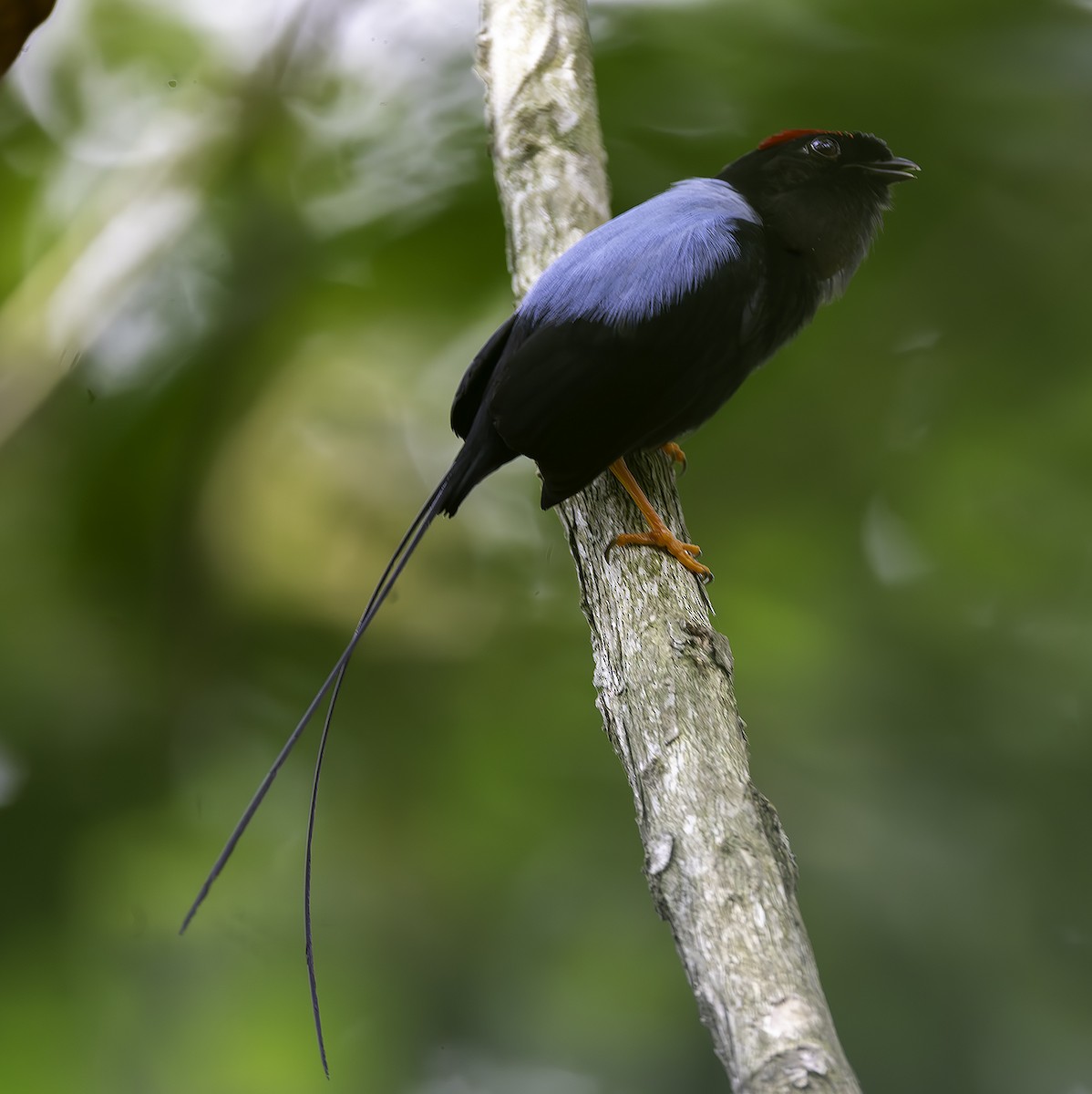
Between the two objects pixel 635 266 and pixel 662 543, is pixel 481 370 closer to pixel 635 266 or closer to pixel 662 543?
pixel 635 266

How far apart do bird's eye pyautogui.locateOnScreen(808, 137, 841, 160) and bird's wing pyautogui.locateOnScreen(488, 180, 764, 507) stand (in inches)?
16.0

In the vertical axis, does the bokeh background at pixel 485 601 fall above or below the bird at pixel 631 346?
below

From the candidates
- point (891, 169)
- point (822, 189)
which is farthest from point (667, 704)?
point (891, 169)

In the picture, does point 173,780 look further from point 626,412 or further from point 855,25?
point 855,25

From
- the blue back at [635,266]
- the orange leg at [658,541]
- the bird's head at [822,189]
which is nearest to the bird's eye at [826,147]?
the bird's head at [822,189]

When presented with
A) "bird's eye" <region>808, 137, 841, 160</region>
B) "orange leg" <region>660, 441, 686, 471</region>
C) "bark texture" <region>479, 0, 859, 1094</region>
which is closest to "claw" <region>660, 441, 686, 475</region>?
"orange leg" <region>660, 441, 686, 471</region>

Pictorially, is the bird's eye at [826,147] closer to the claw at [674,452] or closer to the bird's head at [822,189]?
the bird's head at [822,189]

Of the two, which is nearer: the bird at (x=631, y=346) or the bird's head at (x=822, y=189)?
the bird at (x=631, y=346)

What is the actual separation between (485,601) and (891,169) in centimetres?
178

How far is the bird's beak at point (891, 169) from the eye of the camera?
7.93 ft

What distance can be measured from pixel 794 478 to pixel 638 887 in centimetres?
134

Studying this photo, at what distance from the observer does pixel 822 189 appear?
93.0 inches

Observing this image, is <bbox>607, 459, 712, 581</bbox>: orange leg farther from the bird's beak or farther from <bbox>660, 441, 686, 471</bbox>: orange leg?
the bird's beak

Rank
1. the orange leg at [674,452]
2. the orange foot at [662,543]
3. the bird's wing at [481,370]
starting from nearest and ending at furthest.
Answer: the orange foot at [662,543]
the bird's wing at [481,370]
the orange leg at [674,452]
